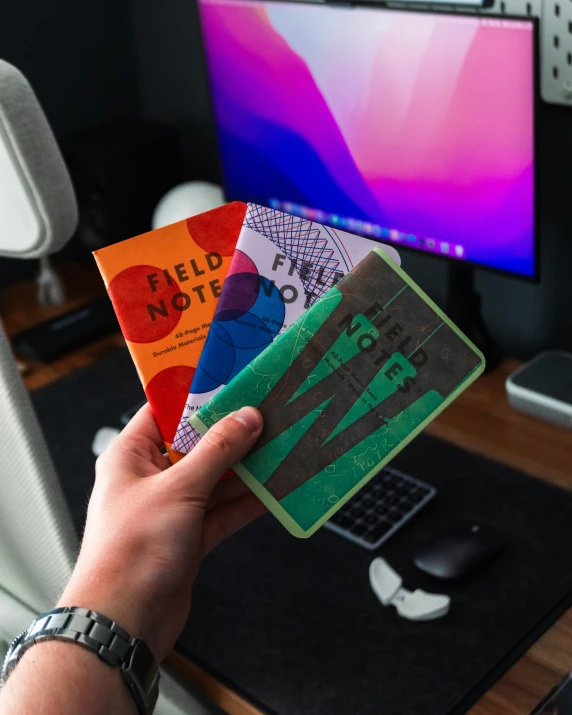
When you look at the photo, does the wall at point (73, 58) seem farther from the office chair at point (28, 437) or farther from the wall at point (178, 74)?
the office chair at point (28, 437)

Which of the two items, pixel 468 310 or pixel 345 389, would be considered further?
pixel 468 310

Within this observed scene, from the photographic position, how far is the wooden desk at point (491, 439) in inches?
33.9

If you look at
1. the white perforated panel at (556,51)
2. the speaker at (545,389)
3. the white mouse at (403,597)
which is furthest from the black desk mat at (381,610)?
the white perforated panel at (556,51)

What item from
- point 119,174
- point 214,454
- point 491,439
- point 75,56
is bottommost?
point 491,439

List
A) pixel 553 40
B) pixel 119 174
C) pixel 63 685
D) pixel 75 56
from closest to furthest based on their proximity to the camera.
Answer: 1. pixel 63 685
2. pixel 553 40
3. pixel 119 174
4. pixel 75 56

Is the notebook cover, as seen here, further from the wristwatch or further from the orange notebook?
the wristwatch

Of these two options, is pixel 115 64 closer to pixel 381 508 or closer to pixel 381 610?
pixel 381 508

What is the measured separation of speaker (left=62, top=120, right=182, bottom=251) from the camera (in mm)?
1795

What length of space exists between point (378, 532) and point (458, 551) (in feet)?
0.35

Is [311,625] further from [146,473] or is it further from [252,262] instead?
[252,262]

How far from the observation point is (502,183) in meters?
1.14

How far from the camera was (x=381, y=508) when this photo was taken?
3.60ft

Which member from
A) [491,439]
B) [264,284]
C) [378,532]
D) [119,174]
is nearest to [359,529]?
[378,532]

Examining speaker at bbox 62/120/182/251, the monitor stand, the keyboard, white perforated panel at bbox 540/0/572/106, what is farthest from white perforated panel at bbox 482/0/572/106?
speaker at bbox 62/120/182/251
